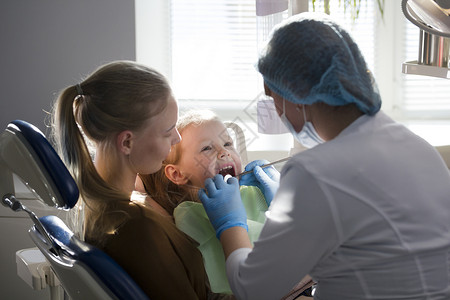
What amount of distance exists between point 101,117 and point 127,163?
15 cm

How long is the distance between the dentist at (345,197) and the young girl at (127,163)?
231 mm

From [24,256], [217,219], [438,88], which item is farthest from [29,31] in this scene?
[438,88]

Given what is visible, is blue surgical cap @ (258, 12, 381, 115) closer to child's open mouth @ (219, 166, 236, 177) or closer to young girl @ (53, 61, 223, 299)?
young girl @ (53, 61, 223, 299)

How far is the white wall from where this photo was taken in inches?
114

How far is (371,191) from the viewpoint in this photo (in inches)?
46.0

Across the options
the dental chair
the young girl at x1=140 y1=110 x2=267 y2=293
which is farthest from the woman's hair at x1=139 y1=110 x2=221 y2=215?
the dental chair

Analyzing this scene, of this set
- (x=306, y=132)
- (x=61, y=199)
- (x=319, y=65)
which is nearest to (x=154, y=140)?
(x=61, y=199)

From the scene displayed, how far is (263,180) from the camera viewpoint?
5.96 ft

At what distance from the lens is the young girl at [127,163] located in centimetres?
143

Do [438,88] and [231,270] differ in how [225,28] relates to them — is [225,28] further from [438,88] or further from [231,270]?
[231,270]

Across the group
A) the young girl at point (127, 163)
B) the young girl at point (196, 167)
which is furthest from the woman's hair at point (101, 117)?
the young girl at point (196, 167)

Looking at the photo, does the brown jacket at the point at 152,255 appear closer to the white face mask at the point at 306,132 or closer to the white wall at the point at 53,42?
the white face mask at the point at 306,132

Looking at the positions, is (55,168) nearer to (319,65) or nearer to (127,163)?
(127,163)

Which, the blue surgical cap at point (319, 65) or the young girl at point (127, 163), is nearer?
the blue surgical cap at point (319, 65)
